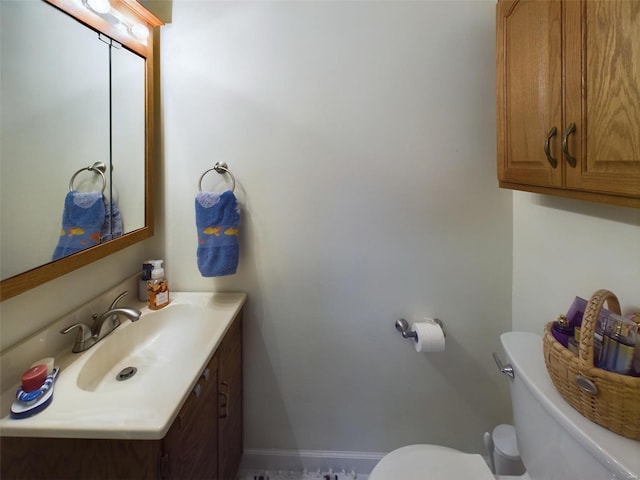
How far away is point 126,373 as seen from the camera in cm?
104

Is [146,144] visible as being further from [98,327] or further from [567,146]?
[567,146]

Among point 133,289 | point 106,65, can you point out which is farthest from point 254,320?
point 106,65

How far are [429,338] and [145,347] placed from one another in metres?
1.10

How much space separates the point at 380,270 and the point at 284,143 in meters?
0.69

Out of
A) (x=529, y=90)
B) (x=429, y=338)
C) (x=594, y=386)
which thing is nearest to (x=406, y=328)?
(x=429, y=338)

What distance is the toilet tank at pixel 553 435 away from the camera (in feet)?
2.17

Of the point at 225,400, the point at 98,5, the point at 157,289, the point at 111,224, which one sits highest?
the point at 98,5

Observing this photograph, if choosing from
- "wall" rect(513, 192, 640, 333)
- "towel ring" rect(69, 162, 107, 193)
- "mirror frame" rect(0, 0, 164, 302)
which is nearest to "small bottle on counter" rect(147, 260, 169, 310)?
"mirror frame" rect(0, 0, 164, 302)

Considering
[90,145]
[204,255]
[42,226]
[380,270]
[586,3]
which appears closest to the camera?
[586,3]

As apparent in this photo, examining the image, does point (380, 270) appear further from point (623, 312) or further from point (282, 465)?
point (282, 465)

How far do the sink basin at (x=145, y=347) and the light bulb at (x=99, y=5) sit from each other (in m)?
1.08

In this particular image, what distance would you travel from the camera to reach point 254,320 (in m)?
1.44

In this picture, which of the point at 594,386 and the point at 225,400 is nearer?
the point at 594,386

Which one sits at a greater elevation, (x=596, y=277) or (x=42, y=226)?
(x=42, y=226)
